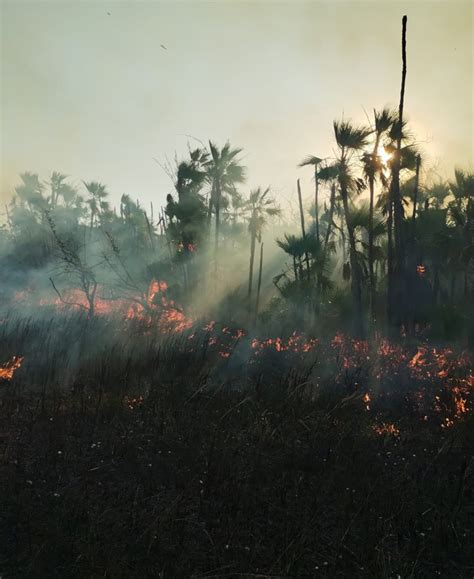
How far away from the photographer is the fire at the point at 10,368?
8094mm

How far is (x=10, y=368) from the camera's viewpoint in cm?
855

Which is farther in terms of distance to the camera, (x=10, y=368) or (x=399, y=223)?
(x=399, y=223)

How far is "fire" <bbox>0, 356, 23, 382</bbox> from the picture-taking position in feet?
26.6

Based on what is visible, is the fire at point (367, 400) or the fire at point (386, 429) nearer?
the fire at point (386, 429)

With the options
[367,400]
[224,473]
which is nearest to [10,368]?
[224,473]

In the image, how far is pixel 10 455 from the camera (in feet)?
17.4

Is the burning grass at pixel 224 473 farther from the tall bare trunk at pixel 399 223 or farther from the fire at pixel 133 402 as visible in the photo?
the tall bare trunk at pixel 399 223

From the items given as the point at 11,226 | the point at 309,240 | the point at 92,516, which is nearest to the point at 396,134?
the point at 309,240

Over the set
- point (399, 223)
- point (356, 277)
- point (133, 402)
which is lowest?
point (133, 402)

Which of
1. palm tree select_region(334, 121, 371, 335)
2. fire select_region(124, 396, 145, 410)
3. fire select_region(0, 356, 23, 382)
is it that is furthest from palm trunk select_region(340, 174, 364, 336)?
fire select_region(0, 356, 23, 382)

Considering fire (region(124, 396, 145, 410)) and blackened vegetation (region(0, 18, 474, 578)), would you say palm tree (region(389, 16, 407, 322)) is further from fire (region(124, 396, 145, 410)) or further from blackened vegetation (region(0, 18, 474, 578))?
fire (region(124, 396, 145, 410))

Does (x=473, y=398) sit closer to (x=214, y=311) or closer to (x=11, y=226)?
(x=214, y=311)

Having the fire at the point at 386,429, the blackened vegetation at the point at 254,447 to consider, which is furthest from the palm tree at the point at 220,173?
the fire at the point at 386,429

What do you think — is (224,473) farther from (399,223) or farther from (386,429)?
(399,223)
